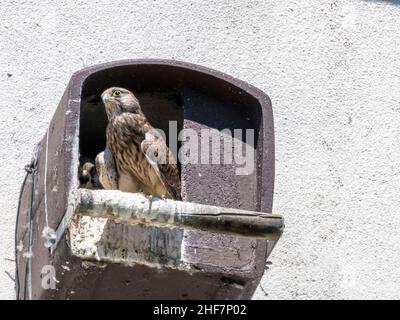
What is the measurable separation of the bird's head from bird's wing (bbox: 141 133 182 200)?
0.19 meters

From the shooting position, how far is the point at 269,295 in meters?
6.33

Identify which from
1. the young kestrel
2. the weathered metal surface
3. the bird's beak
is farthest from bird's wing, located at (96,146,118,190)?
the weathered metal surface

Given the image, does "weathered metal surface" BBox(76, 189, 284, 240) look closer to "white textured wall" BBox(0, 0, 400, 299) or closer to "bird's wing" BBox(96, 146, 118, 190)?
"bird's wing" BBox(96, 146, 118, 190)

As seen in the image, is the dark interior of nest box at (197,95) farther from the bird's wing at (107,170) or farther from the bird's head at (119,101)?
the bird's wing at (107,170)

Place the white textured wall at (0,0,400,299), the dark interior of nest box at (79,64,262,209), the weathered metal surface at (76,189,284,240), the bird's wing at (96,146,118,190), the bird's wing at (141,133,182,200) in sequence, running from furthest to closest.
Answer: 1. the white textured wall at (0,0,400,299)
2. the bird's wing at (96,146,118,190)
3. the bird's wing at (141,133,182,200)
4. the dark interior of nest box at (79,64,262,209)
5. the weathered metal surface at (76,189,284,240)

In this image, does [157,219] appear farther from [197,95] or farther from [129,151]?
[129,151]

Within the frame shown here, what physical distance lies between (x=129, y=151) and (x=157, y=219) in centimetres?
98

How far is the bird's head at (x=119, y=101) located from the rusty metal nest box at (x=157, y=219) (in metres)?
0.07

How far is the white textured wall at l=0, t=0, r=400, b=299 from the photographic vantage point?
21.1 feet

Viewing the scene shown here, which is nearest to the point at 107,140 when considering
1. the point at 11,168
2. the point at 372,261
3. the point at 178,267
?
the point at 11,168

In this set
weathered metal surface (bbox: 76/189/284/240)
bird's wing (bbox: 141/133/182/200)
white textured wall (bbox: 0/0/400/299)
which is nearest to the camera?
weathered metal surface (bbox: 76/189/284/240)

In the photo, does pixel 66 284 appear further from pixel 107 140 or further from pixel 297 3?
pixel 297 3

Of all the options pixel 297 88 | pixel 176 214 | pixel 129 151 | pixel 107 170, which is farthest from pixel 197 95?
pixel 297 88

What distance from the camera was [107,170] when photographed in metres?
5.79
